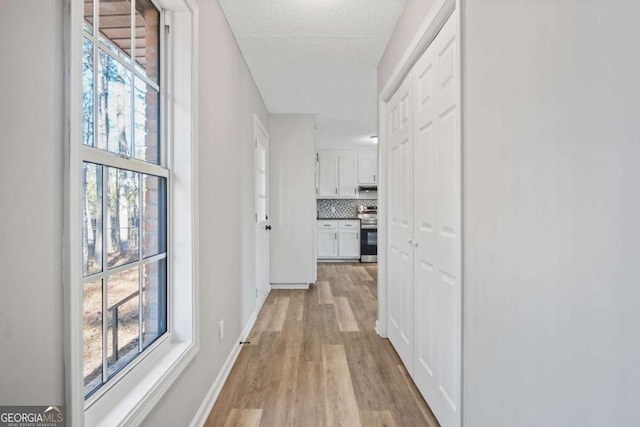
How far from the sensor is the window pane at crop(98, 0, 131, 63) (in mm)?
1143

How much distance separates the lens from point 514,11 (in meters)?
1.02

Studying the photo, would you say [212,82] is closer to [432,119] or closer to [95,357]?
[432,119]

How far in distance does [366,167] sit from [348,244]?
1.72 metres

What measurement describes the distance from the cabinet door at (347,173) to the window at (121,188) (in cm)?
617

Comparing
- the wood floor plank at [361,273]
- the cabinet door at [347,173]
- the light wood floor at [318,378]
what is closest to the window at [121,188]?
the light wood floor at [318,378]

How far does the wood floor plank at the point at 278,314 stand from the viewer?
11.0 ft

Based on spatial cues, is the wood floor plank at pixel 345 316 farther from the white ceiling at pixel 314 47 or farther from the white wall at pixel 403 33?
the white ceiling at pixel 314 47

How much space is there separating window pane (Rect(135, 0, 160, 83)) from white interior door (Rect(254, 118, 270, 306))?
210 centimetres

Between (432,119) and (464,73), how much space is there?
0.46 m

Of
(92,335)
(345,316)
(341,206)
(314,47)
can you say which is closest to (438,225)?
(92,335)

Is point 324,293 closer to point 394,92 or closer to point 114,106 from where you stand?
point 394,92

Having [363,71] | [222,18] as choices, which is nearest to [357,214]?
[363,71]

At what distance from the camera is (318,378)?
2293 millimetres

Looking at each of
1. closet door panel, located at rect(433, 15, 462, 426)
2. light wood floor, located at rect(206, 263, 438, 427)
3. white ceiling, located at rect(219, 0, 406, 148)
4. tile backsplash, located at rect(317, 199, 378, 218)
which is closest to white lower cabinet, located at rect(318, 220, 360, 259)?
tile backsplash, located at rect(317, 199, 378, 218)
